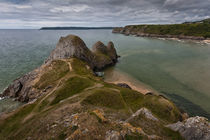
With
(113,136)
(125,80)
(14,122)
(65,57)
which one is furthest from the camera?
(65,57)

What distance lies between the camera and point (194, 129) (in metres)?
15.0

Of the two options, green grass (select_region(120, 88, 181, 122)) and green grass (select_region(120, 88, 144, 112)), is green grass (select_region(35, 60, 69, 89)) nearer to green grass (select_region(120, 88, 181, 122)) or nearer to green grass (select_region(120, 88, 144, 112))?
green grass (select_region(120, 88, 144, 112))

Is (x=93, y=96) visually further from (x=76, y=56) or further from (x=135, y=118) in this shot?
(x=76, y=56)

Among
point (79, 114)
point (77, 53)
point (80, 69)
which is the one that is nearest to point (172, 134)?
point (79, 114)

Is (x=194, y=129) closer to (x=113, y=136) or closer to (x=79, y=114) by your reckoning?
(x=113, y=136)

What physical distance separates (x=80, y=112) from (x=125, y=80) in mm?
32284

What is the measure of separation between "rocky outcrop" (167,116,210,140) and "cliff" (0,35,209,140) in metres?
0.81

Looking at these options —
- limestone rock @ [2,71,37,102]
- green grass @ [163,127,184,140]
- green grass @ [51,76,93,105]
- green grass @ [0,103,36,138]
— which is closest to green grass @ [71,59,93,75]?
green grass @ [51,76,93,105]

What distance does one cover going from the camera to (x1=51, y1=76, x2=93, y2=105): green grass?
94.4 feet

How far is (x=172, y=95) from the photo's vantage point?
38406mm

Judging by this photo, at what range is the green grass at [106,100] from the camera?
81.8 feet

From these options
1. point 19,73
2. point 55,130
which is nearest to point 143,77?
point 55,130

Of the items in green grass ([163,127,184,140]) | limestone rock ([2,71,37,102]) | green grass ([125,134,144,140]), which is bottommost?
limestone rock ([2,71,37,102])

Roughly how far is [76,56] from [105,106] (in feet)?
129
